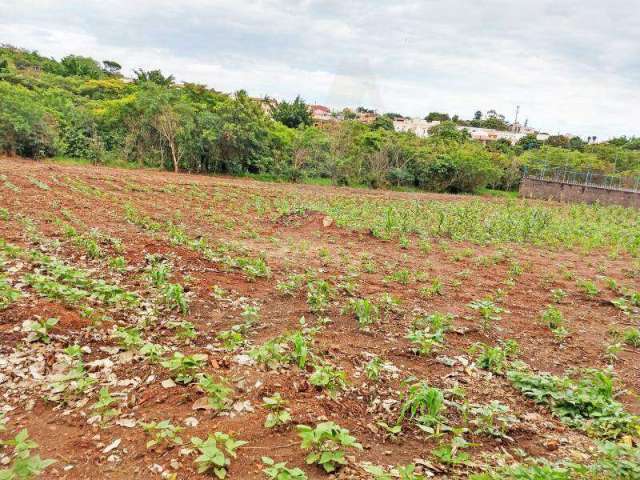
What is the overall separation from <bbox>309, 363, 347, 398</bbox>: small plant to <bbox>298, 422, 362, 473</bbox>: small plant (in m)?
0.61

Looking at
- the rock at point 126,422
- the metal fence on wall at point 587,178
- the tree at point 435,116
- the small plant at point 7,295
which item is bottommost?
the rock at point 126,422

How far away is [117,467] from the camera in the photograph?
7.75 ft

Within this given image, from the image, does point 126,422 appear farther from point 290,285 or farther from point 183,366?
point 290,285

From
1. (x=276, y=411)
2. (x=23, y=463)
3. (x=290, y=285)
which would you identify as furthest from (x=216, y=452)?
(x=290, y=285)

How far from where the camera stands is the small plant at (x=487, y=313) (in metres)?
5.10

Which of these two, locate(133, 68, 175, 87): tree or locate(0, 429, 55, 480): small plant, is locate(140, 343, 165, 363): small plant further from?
locate(133, 68, 175, 87): tree

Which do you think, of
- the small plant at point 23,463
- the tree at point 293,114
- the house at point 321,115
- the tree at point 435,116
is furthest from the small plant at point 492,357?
the tree at point 435,116

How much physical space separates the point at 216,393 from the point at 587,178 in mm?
28992

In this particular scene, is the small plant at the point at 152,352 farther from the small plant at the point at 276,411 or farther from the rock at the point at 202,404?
the small plant at the point at 276,411

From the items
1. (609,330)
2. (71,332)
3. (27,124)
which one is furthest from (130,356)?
(27,124)

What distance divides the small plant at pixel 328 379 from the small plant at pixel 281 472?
883mm

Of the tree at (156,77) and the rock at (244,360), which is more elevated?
the tree at (156,77)

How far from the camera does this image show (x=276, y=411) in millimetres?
2873

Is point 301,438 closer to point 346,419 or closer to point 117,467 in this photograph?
point 346,419
